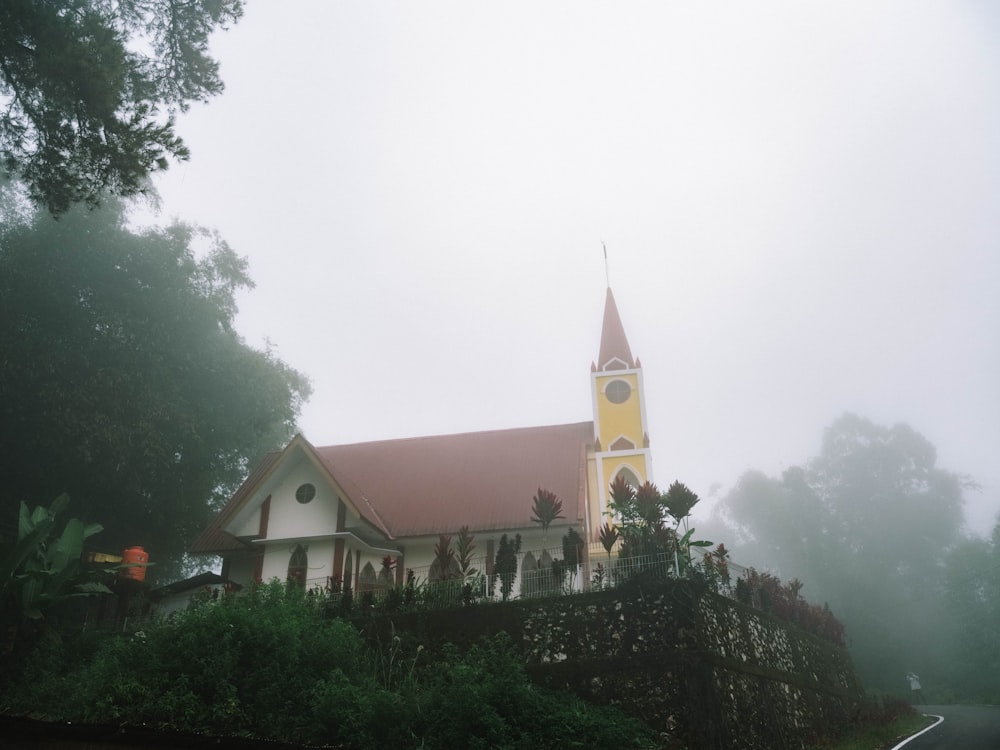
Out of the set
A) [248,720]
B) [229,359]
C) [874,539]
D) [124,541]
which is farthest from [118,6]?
[874,539]

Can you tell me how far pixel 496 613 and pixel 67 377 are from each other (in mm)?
15788

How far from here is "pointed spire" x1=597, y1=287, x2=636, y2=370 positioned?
27.2m

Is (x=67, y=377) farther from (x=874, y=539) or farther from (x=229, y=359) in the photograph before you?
(x=874, y=539)

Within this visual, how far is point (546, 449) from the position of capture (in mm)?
24391

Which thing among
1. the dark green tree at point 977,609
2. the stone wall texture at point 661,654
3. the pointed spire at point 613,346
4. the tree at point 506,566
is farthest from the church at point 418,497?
the dark green tree at point 977,609

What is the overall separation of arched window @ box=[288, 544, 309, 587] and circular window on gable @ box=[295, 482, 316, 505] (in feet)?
4.22

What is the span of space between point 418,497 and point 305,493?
3561 mm

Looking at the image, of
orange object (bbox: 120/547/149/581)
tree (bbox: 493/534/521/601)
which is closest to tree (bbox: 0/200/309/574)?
orange object (bbox: 120/547/149/581)

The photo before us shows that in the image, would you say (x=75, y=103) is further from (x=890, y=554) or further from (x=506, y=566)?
(x=890, y=554)

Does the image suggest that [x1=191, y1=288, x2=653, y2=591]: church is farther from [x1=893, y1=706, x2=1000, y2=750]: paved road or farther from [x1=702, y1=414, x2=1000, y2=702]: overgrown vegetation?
[x1=702, y1=414, x2=1000, y2=702]: overgrown vegetation

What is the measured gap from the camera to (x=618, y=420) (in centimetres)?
2580

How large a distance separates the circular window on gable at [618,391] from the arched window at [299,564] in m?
11.8

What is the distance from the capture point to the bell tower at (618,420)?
2472cm

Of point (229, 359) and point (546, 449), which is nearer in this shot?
point (546, 449)
